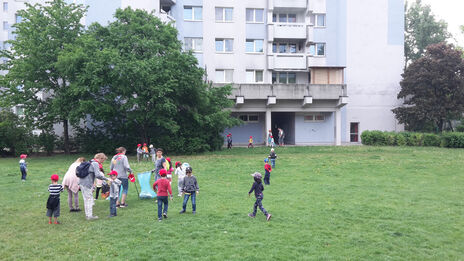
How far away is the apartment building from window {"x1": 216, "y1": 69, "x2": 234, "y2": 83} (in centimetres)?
11

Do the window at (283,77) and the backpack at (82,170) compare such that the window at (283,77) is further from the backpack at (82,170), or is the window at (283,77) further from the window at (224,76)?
the backpack at (82,170)

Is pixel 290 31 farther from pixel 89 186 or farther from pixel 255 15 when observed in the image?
pixel 89 186

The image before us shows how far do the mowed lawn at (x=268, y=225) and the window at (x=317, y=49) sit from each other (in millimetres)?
25047

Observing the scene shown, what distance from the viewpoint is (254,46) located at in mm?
37875

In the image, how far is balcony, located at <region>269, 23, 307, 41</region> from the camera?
37.4m

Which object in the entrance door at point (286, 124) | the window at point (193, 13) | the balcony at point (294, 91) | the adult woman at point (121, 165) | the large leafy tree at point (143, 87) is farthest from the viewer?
the entrance door at point (286, 124)

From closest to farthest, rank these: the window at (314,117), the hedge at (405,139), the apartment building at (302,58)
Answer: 1. the hedge at (405,139)
2. the apartment building at (302,58)
3. the window at (314,117)

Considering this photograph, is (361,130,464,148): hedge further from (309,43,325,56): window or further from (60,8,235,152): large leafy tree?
(60,8,235,152): large leafy tree

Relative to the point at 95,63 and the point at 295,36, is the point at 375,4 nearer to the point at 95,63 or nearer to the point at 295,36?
the point at 295,36

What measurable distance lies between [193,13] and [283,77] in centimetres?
1258

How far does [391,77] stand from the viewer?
40.0m

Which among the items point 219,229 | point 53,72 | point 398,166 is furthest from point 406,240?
point 53,72

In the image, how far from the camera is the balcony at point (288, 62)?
36969 millimetres

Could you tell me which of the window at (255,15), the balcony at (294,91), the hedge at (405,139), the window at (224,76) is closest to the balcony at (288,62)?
the balcony at (294,91)
